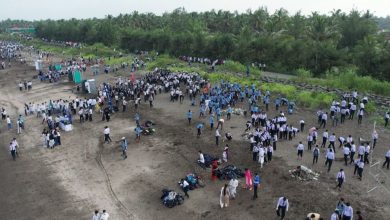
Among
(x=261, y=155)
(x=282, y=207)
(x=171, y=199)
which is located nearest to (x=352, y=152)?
(x=261, y=155)

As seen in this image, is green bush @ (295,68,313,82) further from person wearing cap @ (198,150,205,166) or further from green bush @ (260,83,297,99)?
person wearing cap @ (198,150,205,166)

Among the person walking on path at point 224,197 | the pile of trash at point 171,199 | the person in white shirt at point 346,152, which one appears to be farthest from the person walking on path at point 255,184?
the person in white shirt at point 346,152

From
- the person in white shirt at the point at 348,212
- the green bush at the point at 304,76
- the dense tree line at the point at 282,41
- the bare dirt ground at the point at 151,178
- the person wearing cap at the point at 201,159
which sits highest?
the dense tree line at the point at 282,41

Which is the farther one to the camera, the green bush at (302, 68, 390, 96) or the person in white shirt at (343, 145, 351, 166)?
the green bush at (302, 68, 390, 96)

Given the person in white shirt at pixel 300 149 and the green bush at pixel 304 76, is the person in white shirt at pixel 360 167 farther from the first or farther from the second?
the green bush at pixel 304 76

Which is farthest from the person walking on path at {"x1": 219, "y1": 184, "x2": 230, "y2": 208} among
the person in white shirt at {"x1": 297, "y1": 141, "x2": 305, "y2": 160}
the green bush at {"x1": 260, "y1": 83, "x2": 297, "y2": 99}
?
the green bush at {"x1": 260, "y1": 83, "x2": 297, "y2": 99}
